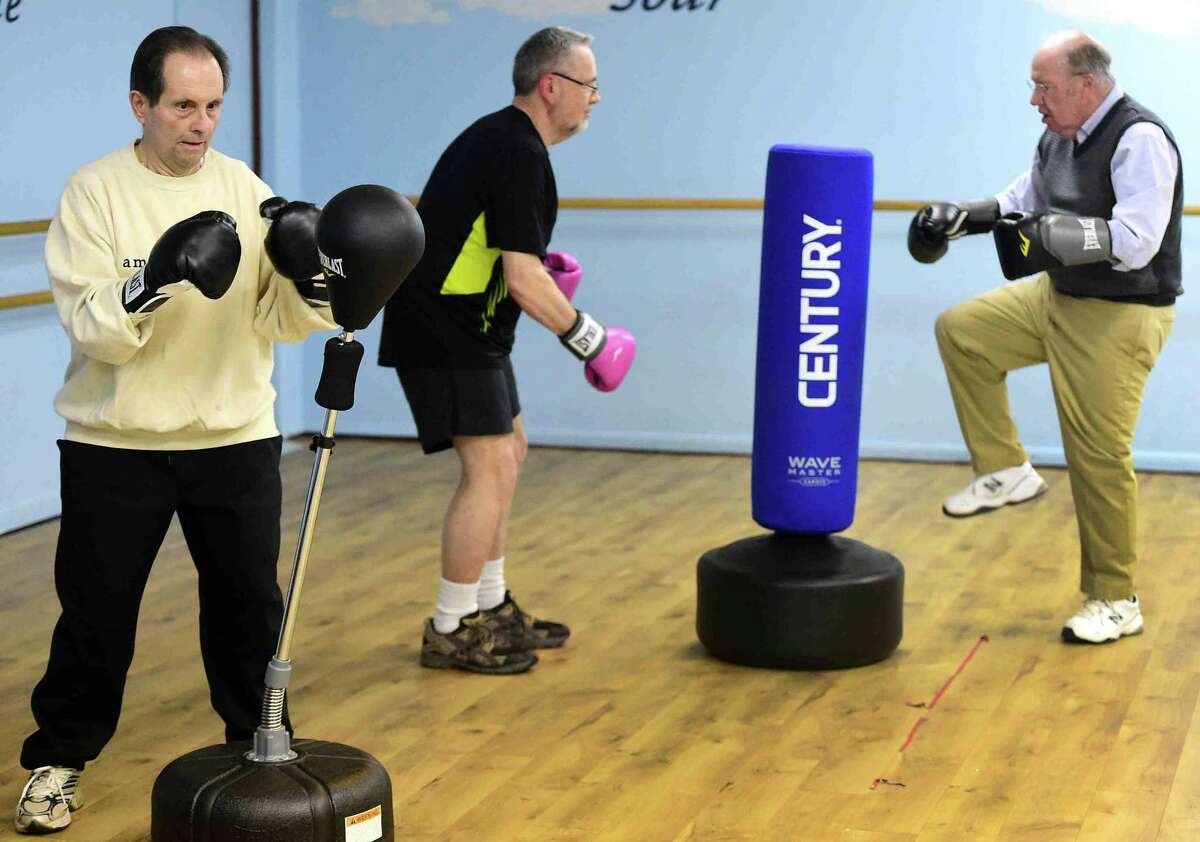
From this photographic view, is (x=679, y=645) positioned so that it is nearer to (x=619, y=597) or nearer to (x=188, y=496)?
(x=619, y=597)

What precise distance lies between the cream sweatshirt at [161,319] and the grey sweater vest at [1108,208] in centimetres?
198

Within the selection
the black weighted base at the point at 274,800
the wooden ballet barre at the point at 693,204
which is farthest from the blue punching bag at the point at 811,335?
the wooden ballet barre at the point at 693,204

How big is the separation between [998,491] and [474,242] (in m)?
1.52

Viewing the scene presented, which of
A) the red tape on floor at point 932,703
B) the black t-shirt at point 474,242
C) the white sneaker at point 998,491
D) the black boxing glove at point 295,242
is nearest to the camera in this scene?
the black boxing glove at point 295,242

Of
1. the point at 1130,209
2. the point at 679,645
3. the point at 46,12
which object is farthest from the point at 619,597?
the point at 46,12

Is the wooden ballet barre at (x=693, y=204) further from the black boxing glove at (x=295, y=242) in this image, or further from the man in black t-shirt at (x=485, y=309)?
the black boxing glove at (x=295, y=242)

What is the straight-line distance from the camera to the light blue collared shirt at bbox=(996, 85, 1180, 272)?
387 centimetres

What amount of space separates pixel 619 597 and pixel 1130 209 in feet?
5.47

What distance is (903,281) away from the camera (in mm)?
6547

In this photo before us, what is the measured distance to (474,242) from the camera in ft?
12.6

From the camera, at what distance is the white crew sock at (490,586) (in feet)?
13.5

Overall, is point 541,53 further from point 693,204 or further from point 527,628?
point 693,204

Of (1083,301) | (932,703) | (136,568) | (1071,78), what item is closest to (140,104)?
(136,568)

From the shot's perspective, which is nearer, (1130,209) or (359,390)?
(1130,209)
